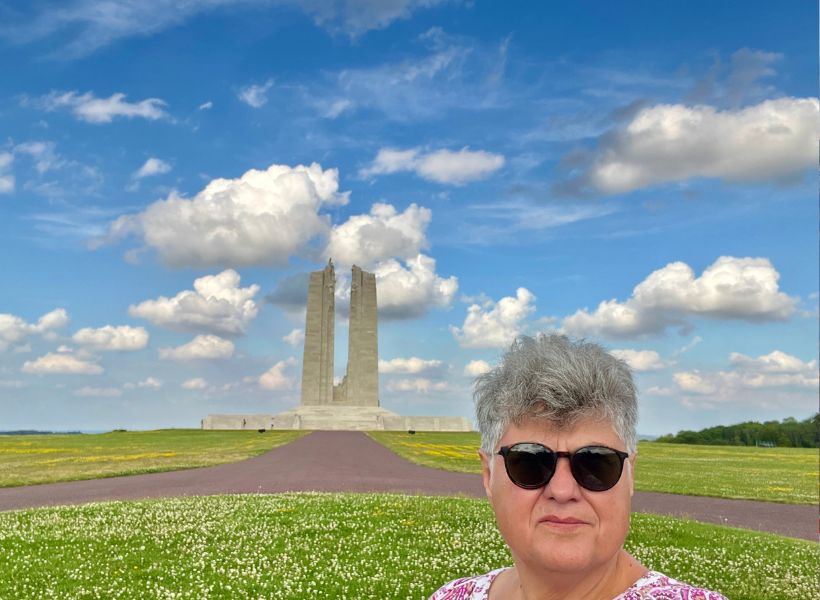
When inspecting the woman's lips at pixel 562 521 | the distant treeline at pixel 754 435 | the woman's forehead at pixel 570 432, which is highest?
the woman's forehead at pixel 570 432

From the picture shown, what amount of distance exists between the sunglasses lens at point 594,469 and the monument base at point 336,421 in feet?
284

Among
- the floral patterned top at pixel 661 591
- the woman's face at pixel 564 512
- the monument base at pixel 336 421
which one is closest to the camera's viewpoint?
the floral patterned top at pixel 661 591

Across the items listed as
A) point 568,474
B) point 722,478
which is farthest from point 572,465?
point 722,478

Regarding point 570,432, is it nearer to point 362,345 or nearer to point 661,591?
point 661,591

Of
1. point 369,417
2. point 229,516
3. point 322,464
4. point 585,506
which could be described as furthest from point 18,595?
point 369,417

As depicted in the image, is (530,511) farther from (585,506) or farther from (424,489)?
(424,489)

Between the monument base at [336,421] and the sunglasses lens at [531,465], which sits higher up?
the sunglasses lens at [531,465]

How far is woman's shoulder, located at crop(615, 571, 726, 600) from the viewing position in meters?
2.79

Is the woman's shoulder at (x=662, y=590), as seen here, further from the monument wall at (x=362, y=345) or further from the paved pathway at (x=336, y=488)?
the monument wall at (x=362, y=345)

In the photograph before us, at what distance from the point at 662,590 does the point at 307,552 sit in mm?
10793

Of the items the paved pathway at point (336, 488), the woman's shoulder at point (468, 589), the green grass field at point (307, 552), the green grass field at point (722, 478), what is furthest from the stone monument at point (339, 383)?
the woman's shoulder at point (468, 589)

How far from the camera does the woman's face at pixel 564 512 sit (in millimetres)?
3008

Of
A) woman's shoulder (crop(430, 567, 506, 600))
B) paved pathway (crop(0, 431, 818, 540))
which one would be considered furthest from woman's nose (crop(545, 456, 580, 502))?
paved pathway (crop(0, 431, 818, 540))

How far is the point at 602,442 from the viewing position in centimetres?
314
